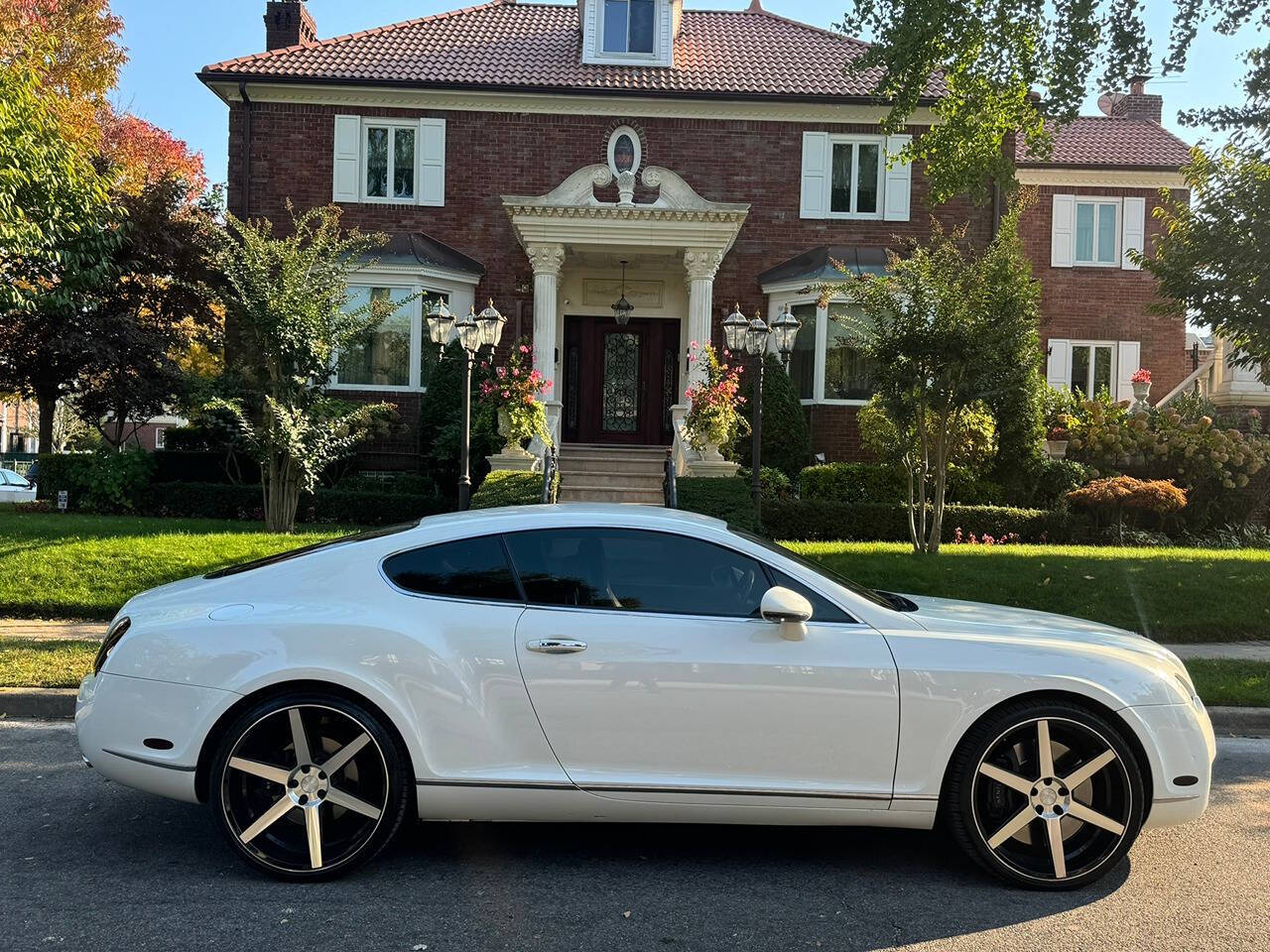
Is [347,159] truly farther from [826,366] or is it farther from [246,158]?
[826,366]

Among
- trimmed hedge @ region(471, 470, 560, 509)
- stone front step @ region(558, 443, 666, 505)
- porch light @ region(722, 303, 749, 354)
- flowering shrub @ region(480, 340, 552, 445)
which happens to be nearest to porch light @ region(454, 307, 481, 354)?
flowering shrub @ region(480, 340, 552, 445)

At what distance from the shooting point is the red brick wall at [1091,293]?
72.9ft

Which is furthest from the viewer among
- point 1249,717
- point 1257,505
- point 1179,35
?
point 1257,505

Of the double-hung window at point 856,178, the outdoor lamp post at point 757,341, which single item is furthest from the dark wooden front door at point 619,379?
the outdoor lamp post at point 757,341

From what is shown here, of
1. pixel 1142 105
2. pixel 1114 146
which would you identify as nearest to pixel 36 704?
pixel 1114 146

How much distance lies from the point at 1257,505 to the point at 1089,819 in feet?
48.1

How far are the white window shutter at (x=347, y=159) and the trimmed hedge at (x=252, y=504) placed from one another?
670 cm

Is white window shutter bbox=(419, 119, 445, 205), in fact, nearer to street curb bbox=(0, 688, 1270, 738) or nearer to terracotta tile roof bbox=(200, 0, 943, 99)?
terracotta tile roof bbox=(200, 0, 943, 99)

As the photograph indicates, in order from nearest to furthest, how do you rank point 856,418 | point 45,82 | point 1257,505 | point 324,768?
point 324,768
point 1257,505
point 856,418
point 45,82

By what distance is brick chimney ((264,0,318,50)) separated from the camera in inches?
827

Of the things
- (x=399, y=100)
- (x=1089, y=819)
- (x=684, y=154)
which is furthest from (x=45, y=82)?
(x=1089, y=819)

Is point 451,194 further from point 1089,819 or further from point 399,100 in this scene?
point 1089,819

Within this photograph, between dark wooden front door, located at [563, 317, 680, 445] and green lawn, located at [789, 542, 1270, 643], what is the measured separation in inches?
315

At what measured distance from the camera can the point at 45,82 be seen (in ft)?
89.3
